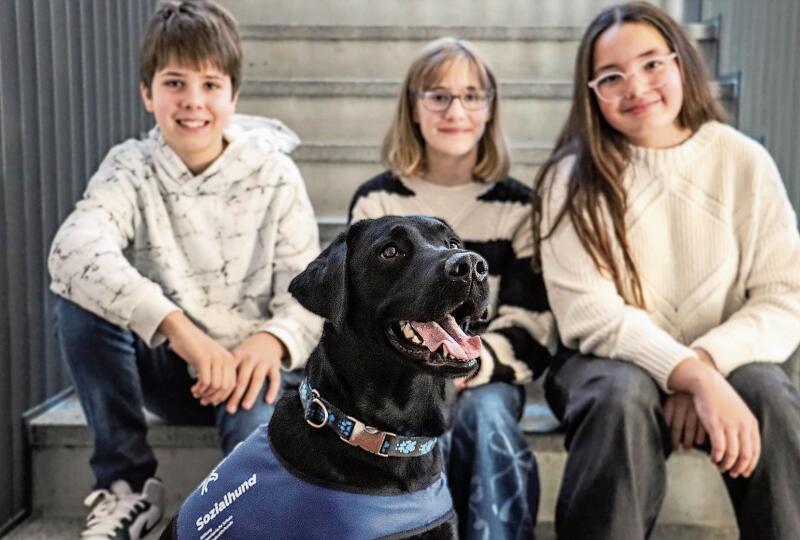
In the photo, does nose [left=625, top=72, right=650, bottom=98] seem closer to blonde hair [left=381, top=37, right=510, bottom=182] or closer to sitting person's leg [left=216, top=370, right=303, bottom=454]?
blonde hair [left=381, top=37, right=510, bottom=182]

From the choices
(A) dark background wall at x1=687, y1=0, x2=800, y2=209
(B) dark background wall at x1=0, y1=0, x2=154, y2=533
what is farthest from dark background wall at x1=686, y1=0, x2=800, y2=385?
(B) dark background wall at x1=0, y1=0, x2=154, y2=533

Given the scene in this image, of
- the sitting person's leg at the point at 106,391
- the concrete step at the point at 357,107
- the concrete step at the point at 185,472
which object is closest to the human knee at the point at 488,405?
the concrete step at the point at 185,472

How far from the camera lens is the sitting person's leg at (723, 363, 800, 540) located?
1.48 m

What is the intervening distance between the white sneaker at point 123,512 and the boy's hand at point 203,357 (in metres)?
0.26

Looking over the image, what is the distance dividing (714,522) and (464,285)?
1.26 meters

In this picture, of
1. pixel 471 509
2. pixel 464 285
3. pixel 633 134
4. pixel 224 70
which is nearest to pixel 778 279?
pixel 633 134

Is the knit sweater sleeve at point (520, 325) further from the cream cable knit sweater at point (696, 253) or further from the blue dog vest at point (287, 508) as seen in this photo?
the blue dog vest at point (287, 508)

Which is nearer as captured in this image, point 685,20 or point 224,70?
point 224,70

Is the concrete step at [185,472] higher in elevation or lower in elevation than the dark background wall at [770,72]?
lower

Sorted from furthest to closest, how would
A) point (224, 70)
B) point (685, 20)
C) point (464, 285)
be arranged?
point (685, 20) → point (224, 70) → point (464, 285)

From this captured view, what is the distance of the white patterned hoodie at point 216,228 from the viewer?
1.90m

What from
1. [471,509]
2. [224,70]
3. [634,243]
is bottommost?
[471,509]

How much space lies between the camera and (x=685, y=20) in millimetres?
3270

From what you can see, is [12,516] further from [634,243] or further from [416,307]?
[634,243]
